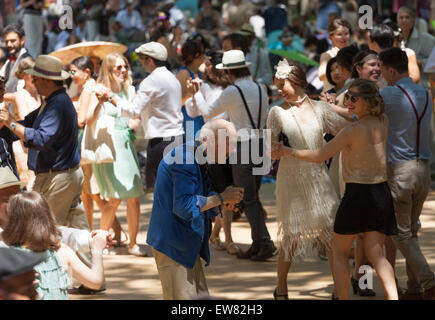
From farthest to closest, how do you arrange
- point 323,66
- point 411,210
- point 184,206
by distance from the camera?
point 323,66 < point 411,210 < point 184,206

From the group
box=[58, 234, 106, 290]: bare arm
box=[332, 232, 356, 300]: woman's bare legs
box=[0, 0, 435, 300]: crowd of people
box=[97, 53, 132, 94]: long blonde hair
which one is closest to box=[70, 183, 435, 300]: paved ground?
box=[0, 0, 435, 300]: crowd of people

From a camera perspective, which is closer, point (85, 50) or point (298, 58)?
point (85, 50)

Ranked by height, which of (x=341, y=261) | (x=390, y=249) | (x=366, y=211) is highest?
(x=366, y=211)

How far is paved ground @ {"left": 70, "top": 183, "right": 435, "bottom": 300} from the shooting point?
6750 mm

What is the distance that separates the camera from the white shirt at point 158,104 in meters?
7.99

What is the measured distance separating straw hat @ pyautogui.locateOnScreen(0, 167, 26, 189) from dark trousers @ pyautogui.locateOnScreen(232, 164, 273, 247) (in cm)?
251

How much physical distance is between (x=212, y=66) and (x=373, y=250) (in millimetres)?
3624

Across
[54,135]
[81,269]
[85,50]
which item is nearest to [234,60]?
[54,135]

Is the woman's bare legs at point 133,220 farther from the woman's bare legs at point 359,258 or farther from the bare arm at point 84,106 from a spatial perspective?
the woman's bare legs at point 359,258

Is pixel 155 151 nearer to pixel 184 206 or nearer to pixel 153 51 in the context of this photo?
pixel 153 51

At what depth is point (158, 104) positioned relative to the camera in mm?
8094

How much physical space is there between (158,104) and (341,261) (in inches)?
124

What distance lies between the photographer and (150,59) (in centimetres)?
818
